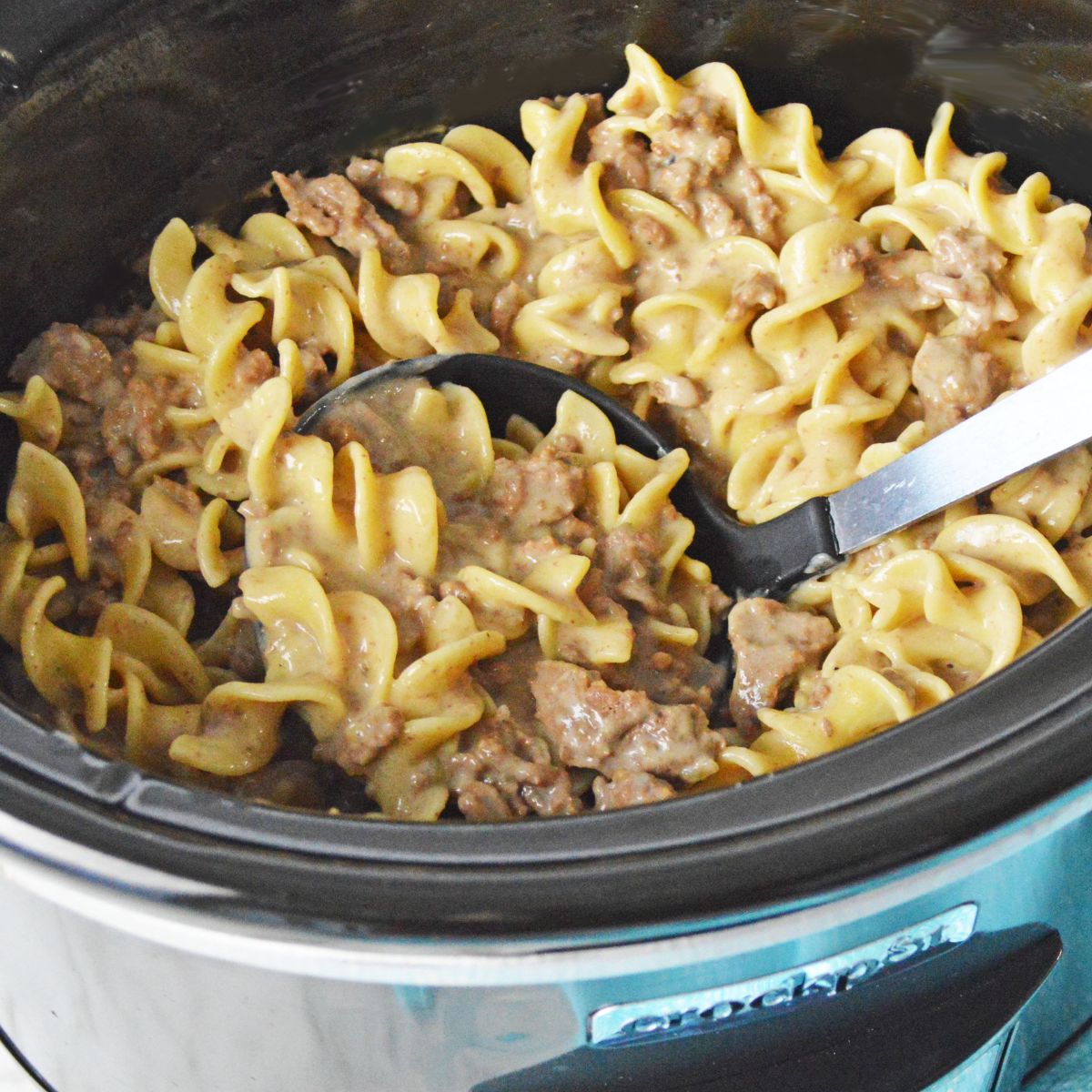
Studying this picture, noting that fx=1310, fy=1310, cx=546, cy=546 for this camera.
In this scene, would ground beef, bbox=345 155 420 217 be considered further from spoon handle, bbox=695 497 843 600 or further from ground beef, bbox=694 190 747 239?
spoon handle, bbox=695 497 843 600

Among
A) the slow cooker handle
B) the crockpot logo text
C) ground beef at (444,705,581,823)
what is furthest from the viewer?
ground beef at (444,705,581,823)

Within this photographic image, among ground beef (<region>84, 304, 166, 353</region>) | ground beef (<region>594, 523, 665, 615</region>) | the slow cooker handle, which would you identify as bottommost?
the slow cooker handle

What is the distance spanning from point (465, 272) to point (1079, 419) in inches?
46.7

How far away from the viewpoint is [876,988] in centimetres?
148

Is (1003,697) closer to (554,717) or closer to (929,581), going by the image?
(929,581)

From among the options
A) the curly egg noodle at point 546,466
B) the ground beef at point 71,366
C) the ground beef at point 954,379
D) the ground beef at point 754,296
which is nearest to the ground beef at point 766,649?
the curly egg noodle at point 546,466

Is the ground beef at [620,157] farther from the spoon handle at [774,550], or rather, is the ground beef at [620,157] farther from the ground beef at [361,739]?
the ground beef at [361,739]

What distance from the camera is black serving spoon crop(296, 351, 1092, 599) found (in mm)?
1784

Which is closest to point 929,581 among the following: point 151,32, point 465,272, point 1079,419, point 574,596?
point 1079,419

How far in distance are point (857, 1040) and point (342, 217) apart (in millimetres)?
1641

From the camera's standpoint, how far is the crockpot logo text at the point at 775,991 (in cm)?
135

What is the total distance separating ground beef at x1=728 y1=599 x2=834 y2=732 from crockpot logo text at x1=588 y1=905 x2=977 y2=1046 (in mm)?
646

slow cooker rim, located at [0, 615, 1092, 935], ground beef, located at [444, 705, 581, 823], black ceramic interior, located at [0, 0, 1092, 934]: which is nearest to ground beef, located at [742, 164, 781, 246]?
black ceramic interior, located at [0, 0, 1092, 934]

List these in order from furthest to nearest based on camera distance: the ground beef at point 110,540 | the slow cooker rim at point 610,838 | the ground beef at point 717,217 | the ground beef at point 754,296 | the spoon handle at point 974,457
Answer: the ground beef at point 717,217, the ground beef at point 754,296, the ground beef at point 110,540, the spoon handle at point 974,457, the slow cooker rim at point 610,838
